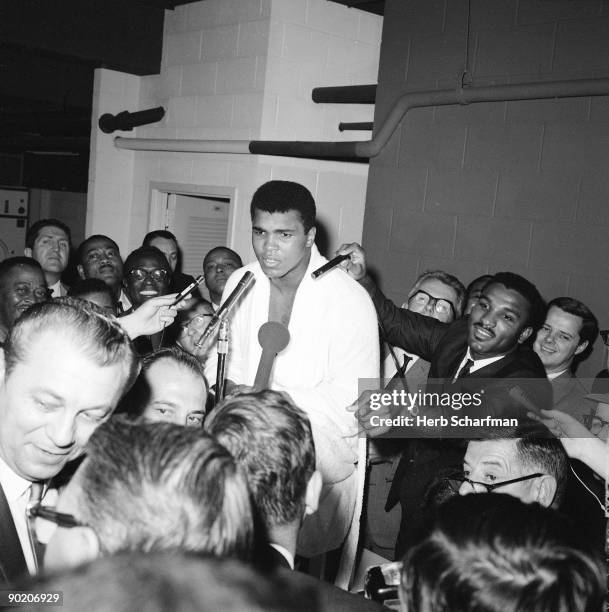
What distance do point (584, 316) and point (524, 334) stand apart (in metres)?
0.57

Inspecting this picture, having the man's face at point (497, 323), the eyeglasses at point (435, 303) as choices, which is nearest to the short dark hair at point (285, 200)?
the man's face at point (497, 323)

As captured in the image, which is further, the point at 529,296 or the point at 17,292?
the point at 17,292

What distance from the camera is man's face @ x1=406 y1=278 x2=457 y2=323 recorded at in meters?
3.57

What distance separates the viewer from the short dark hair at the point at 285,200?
2.56 m

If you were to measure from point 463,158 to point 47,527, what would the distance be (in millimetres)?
3469

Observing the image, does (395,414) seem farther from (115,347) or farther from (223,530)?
(223,530)

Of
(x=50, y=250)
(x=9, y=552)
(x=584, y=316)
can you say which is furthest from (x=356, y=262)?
(x=50, y=250)

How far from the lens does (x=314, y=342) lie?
98.9 inches

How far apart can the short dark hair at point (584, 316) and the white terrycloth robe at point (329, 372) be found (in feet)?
4.01

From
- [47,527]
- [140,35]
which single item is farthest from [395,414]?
[140,35]

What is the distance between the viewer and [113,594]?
0.47 m

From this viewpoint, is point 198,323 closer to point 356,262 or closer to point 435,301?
point 356,262

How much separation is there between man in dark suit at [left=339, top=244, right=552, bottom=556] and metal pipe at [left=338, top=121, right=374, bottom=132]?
104 inches

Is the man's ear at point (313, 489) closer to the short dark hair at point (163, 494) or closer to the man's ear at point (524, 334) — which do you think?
the short dark hair at point (163, 494)
